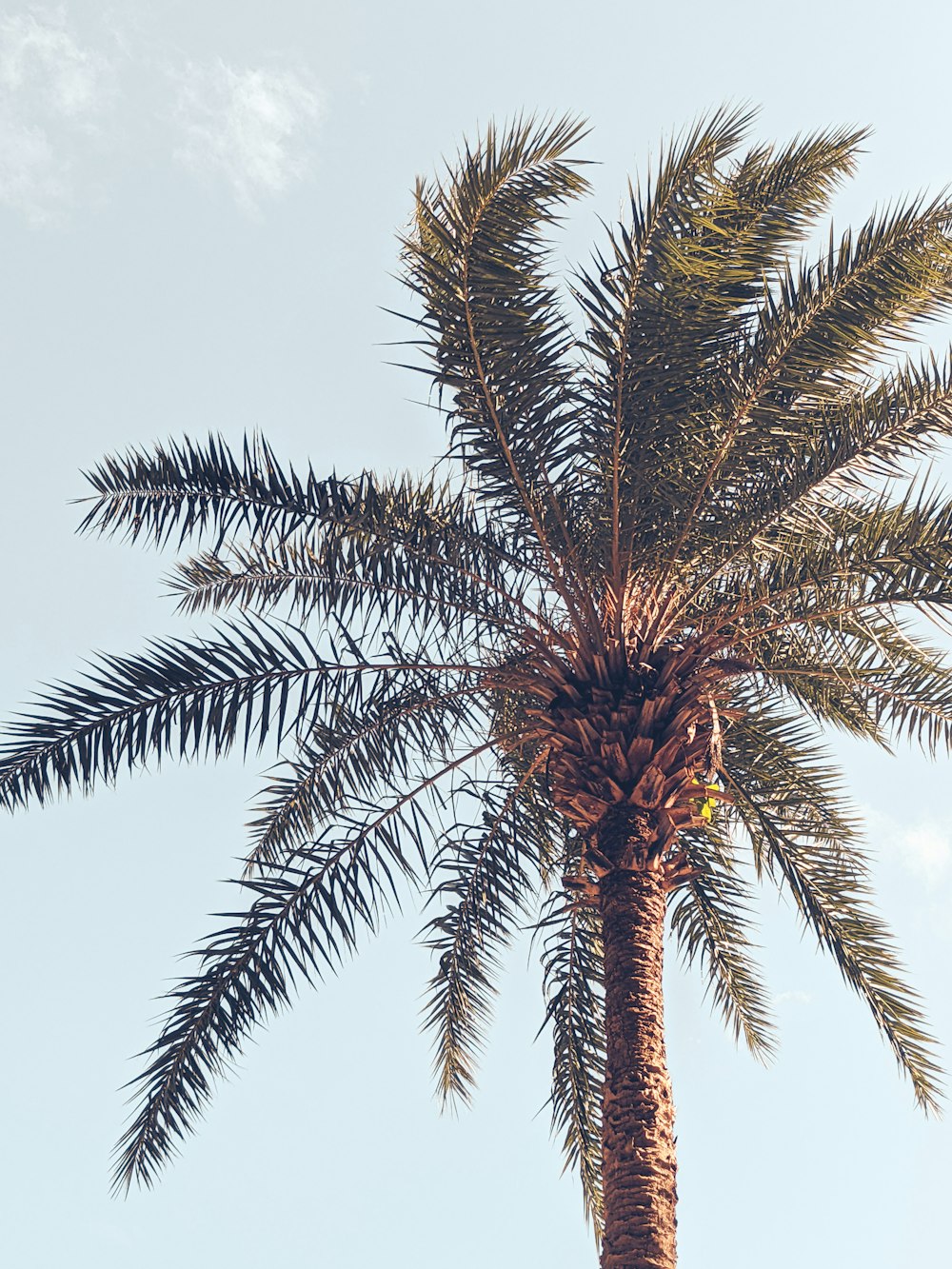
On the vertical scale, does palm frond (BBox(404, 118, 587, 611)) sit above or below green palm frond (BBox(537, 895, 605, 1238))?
above

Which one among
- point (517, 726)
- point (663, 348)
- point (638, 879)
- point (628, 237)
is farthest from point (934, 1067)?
point (628, 237)

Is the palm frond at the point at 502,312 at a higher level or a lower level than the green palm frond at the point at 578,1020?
higher

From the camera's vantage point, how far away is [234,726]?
871 cm

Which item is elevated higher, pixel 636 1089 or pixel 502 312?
pixel 502 312

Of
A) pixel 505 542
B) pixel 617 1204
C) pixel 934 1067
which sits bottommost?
pixel 617 1204

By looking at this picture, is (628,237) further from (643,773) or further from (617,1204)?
(617,1204)

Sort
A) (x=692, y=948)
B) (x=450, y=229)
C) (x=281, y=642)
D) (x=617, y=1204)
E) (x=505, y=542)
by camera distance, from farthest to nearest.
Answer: (x=692, y=948) → (x=505, y=542) → (x=281, y=642) → (x=450, y=229) → (x=617, y=1204)

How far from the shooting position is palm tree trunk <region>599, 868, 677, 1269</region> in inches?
295

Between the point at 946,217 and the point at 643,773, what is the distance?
162 inches

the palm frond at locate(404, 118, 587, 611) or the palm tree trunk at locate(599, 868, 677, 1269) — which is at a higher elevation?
the palm frond at locate(404, 118, 587, 611)

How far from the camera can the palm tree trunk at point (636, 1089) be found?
7.49m

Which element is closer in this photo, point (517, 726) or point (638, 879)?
point (638, 879)

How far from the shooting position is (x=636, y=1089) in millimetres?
7895

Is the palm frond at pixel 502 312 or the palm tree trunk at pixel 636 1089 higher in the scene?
the palm frond at pixel 502 312
